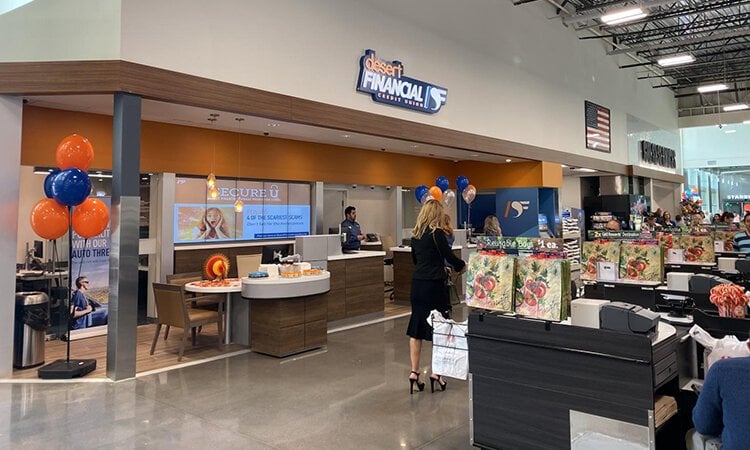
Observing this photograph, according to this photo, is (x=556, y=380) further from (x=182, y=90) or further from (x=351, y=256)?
(x=351, y=256)

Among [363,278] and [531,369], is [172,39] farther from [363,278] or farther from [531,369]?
[531,369]

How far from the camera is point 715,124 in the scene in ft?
62.9

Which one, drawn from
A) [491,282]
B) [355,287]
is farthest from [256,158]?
[491,282]

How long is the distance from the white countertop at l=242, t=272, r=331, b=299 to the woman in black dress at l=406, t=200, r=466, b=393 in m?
1.68

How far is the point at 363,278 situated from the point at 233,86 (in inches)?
137

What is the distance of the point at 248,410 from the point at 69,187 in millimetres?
2903

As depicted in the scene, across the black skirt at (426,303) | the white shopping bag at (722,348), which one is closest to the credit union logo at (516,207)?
the black skirt at (426,303)

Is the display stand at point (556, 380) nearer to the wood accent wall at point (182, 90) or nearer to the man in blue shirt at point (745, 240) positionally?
the wood accent wall at point (182, 90)

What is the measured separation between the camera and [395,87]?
7.70 meters

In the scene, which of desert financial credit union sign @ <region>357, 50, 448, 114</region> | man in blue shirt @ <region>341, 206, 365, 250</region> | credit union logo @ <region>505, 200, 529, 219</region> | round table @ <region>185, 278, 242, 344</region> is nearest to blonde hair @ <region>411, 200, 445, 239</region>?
round table @ <region>185, 278, 242, 344</region>

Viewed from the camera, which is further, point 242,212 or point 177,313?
point 242,212

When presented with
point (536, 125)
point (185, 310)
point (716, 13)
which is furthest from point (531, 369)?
point (716, 13)

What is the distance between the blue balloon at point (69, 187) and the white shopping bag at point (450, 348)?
3832 mm

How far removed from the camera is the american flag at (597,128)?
1340 cm
